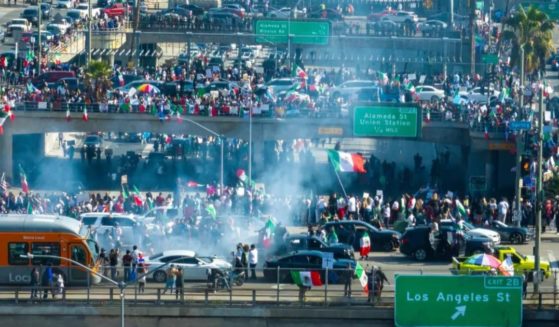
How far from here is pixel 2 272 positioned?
5834 cm

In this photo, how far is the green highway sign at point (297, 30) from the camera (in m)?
97.3

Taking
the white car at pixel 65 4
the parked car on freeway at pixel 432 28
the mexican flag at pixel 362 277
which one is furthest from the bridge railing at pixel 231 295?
the white car at pixel 65 4

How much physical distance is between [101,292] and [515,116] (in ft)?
86.3

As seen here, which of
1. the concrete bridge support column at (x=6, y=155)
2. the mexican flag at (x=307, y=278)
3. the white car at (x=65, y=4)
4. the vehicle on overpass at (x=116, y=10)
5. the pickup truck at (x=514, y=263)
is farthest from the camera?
the white car at (x=65, y=4)

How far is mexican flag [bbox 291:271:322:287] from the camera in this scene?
56.8m

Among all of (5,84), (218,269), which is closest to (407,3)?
(5,84)

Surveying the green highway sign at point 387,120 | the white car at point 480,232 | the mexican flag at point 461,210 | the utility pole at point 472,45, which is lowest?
the white car at point 480,232

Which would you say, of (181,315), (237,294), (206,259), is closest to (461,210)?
(206,259)

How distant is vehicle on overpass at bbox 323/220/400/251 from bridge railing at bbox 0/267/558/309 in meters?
8.06

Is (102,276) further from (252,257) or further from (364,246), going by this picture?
(364,246)

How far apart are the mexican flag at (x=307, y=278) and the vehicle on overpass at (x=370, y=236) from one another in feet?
26.5

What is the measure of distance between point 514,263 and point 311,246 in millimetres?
6061

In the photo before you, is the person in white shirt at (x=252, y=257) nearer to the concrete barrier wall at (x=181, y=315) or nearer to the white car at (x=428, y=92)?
the concrete barrier wall at (x=181, y=315)

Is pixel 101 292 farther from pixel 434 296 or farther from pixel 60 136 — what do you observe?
pixel 60 136
